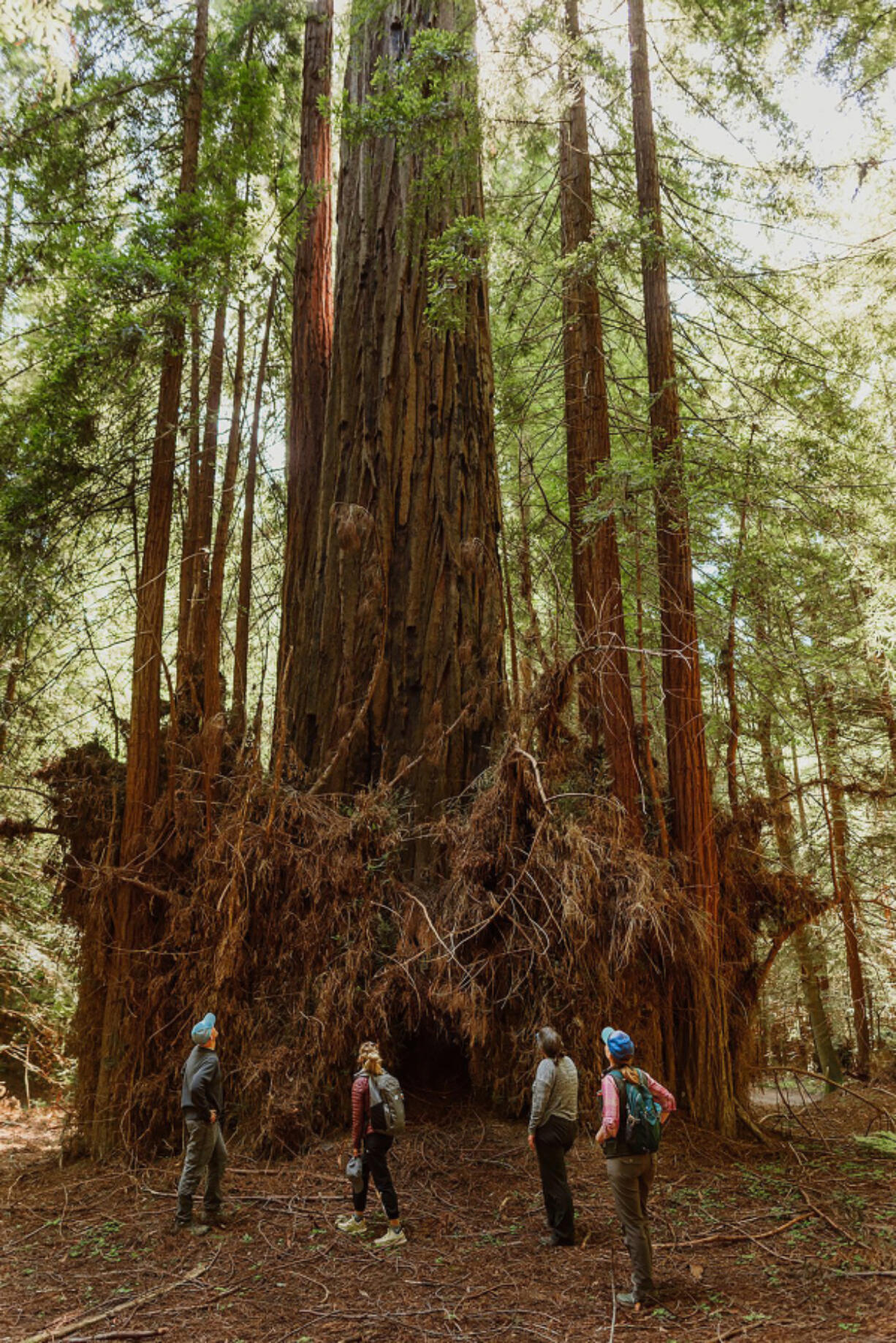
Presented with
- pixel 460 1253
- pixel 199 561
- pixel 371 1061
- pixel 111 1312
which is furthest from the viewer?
pixel 199 561

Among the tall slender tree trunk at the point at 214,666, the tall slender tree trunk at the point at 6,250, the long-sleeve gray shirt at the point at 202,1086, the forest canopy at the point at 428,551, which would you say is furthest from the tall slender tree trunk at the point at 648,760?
the tall slender tree trunk at the point at 6,250

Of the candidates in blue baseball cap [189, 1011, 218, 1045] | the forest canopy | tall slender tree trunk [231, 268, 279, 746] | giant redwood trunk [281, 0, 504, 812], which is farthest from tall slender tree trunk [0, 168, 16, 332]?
blue baseball cap [189, 1011, 218, 1045]

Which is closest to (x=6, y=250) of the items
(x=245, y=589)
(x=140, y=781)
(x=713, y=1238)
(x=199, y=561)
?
(x=199, y=561)

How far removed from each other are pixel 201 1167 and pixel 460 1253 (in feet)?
5.92

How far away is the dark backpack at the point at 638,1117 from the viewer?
4.93 m

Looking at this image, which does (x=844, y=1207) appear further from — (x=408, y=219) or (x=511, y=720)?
(x=408, y=219)

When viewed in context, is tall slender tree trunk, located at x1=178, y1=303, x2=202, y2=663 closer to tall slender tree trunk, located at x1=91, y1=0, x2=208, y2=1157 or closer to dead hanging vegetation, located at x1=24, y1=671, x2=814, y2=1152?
tall slender tree trunk, located at x1=91, y1=0, x2=208, y2=1157

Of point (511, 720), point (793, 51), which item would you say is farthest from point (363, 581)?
point (793, 51)

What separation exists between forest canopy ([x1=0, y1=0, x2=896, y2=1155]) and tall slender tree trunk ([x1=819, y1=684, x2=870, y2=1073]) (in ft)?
0.86

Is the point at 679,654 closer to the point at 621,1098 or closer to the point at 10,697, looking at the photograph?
the point at 621,1098

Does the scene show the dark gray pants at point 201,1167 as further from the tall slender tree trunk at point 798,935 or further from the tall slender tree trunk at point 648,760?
the tall slender tree trunk at point 798,935

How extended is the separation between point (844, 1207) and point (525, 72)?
983 cm

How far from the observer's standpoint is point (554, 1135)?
5.60 metres

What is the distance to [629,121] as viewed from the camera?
430 inches
